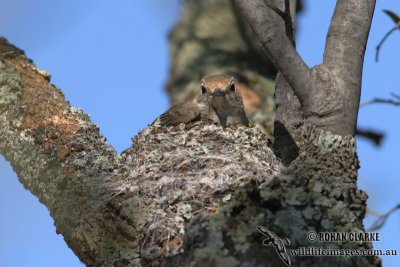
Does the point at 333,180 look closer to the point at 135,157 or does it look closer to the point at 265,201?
the point at 265,201

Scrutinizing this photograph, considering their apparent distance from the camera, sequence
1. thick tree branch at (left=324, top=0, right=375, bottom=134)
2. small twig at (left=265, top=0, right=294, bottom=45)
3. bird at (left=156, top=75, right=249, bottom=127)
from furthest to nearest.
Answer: bird at (left=156, top=75, right=249, bottom=127) → small twig at (left=265, top=0, right=294, bottom=45) → thick tree branch at (left=324, top=0, right=375, bottom=134)

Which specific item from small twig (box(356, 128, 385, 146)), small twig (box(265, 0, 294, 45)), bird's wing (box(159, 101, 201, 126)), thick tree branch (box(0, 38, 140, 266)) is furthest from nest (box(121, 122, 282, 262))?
small twig (box(265, 0, 294, 45))

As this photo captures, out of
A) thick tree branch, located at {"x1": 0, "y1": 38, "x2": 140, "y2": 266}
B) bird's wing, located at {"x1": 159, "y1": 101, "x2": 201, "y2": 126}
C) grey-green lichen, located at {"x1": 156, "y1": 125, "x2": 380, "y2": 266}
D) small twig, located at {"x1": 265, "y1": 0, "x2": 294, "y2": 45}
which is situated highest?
bird's wing, located at {"x1": 159, "y1": 101, "x2": 201, "y2": 126}

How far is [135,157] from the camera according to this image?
6.56 metres

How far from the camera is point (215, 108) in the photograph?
8.39 metres

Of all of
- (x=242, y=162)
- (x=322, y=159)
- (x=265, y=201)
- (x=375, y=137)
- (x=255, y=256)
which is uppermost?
(x=375, y=137)

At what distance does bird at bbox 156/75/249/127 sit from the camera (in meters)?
8.21

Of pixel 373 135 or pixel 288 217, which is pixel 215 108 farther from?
pixel 288 217

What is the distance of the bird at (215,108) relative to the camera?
821 centimetres

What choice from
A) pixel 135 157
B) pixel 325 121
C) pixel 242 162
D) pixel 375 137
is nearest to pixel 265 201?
pixel 325 121

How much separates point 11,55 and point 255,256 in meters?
2.94

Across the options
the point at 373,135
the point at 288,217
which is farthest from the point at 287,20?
the point at 373,135

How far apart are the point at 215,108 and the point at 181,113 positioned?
341 mm

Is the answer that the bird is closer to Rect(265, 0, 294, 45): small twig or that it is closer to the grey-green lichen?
Rect(265, 0, 294, 45): small twig
